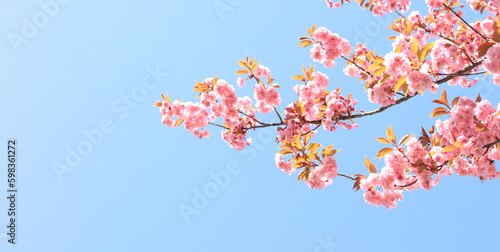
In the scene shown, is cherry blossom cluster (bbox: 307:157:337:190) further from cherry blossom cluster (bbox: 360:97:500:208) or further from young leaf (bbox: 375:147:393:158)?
young leaf (bbox: 375:147:393:158)

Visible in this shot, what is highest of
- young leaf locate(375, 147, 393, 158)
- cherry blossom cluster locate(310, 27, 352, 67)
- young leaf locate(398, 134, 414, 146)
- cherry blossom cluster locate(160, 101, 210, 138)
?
cherry blossom cluster locate(160, 101, 210, 138)

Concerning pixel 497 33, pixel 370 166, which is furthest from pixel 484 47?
pixel 370 166

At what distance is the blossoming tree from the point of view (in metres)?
2.91

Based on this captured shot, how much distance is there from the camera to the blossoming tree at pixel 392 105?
291 cm

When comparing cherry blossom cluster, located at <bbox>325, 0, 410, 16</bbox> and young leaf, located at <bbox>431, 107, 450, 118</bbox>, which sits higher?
cherry blossom cluster, located at <bbox>325, 0, 410, 16</bbox>

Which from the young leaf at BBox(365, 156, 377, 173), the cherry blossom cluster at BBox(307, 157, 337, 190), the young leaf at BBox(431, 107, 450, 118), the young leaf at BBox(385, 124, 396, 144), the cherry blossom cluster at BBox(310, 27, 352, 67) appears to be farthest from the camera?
the cherry blossom cluster at BBox(310, 27, 352, 67)

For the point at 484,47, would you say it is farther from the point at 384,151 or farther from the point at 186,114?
the point at 186,114

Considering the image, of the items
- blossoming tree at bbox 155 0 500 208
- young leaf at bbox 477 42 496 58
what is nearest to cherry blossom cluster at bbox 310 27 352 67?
blossoming tree at bbox 155 0 500 208

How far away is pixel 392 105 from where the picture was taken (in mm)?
3465

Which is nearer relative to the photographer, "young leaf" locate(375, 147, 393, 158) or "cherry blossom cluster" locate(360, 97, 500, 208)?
"cherry blossom cluster" locate(360, 97, 500, 208)

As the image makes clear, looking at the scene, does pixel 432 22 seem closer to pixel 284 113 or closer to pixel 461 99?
pixel 461 99

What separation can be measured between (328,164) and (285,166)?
2.67 ft

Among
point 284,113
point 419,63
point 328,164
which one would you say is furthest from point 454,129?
point 284,113

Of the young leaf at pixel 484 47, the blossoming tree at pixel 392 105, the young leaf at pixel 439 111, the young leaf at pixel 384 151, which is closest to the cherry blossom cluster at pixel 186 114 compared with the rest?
the blossoming tree at pixel 392 105
